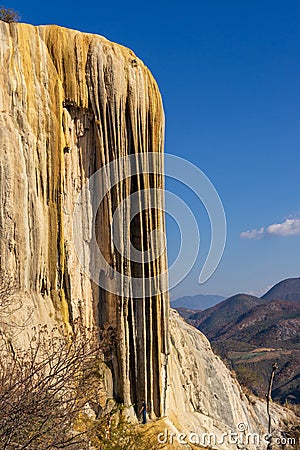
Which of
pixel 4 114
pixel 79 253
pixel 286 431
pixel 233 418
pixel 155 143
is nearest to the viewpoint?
pixel 4 114

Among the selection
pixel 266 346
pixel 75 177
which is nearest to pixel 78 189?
pixel 75 177

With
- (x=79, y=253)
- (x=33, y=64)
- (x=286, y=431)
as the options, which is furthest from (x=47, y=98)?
(x=286, y=431)

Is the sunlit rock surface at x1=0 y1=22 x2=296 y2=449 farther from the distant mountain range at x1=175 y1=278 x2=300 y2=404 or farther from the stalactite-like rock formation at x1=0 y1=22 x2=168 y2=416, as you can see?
the distant mountain range at x1=175 y1=278 x2=300 y2=404

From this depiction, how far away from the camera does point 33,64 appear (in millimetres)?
15906

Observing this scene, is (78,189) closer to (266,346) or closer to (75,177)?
(75,177)

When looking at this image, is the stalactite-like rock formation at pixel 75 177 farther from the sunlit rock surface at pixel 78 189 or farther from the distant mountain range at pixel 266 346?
the distant mountain range at pixel 266 346

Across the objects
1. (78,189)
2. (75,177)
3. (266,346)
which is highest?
(75,177)

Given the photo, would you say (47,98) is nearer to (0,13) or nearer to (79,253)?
(0,13)

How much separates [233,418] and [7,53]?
17812 millimetres

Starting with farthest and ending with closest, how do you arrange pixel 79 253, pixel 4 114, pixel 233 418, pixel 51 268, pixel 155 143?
pixel 233 418, pixel 155 143, pixel 79 253, pixel 51 268, pixel 4 114

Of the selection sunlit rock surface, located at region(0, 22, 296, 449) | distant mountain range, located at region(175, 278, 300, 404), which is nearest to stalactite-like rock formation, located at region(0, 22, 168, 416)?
sunlit rock surface, located at region(0, 22, 296, 449)

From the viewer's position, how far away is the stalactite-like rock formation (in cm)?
1488

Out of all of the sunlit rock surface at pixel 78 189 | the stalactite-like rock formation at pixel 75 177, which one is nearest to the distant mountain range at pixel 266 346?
the sunlit rock surface at pixel 78 189

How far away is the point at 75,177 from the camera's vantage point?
55.6ft
